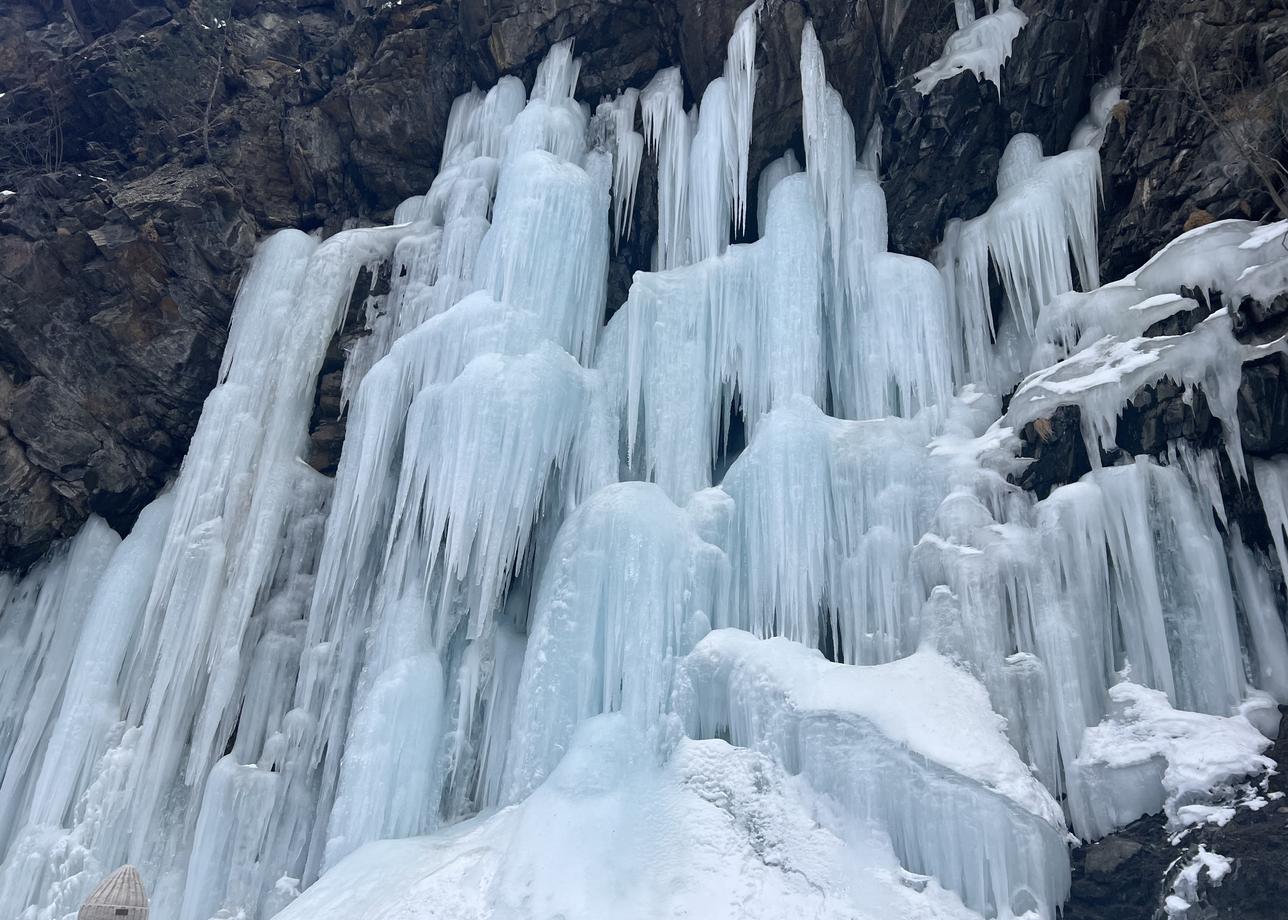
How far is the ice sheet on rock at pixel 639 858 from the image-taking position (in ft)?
22.4

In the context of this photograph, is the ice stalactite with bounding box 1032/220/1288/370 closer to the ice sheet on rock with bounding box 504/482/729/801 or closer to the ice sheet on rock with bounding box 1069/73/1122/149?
the ice sheet on rock with bounding box 1069/73/1122/149

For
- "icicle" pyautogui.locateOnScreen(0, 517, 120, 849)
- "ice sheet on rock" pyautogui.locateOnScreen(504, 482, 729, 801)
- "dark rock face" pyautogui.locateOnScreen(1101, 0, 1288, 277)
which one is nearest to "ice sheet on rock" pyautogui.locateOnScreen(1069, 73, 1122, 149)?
"dark rock face" pyautogui.locateOnScreen(1101, 0, 1288, 277)

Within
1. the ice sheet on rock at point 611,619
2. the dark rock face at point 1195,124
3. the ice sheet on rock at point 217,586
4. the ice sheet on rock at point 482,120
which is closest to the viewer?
the ice sheet on rock at point 611,619

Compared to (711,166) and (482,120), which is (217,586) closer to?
Answer: (482,120)

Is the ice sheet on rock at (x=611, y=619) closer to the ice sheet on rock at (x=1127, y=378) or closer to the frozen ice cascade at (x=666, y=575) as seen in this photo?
the frozen ice cascade at (x=666, y=575)

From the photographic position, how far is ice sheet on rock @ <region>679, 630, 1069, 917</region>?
6656mm

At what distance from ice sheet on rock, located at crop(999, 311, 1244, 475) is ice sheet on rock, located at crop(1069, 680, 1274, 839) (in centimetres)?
188

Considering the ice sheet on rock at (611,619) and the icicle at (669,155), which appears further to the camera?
the icicle at (669,155)

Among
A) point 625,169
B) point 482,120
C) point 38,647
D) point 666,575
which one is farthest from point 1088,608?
point 38,647

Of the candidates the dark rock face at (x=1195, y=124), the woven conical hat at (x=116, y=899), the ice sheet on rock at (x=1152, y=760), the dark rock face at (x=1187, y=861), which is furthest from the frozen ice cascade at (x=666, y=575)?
the woven conical hat at (x=116, y=899)

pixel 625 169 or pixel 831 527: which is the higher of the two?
pixel 625 169

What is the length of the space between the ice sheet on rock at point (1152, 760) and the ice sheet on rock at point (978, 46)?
667 cm

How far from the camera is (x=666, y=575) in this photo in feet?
28.9

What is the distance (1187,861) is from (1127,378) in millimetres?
3565
